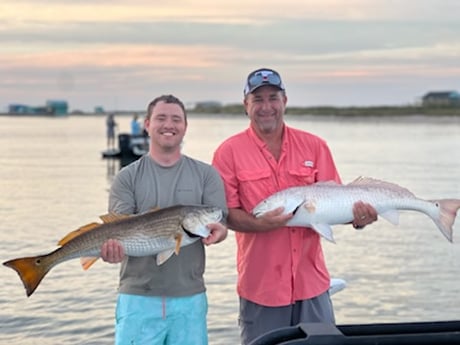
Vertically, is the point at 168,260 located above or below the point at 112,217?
below

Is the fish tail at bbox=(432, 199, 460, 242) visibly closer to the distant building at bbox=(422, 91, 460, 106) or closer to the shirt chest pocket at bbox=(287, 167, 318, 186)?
the shirt chest pocket at bbox=(287, 167, 318, 186)

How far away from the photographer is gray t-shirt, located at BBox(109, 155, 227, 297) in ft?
15.6

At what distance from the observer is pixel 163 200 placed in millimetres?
4809

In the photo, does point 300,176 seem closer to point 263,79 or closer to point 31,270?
point 263,79

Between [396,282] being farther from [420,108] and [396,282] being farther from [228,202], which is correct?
[420,108]

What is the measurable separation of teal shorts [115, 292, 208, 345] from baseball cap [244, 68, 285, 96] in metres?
1.62

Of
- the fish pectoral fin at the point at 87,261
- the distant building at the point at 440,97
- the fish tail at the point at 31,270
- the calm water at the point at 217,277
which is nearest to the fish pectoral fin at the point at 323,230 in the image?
the fish pectoral fin at the point at 87,261

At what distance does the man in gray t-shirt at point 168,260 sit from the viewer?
15.5ft

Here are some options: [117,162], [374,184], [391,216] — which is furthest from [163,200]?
[117,162]

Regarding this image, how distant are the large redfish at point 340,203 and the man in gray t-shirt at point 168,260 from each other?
471 mm

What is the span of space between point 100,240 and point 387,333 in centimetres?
226

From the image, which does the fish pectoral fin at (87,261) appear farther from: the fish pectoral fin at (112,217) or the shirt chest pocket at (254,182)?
the shirt chest pocket at (254,182)

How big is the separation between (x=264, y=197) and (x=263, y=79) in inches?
34.7

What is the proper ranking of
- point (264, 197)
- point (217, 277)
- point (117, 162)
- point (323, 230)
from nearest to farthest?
1. point (323, 230)
2. point (264, 197)
3. point (217, 277)
4. point (117, 162)
